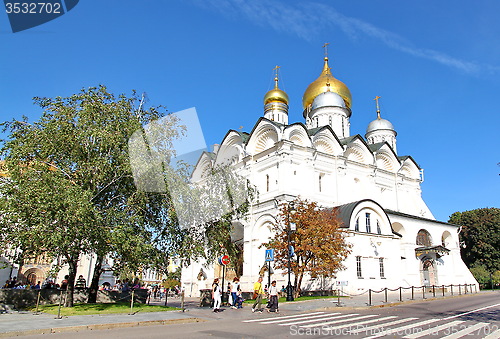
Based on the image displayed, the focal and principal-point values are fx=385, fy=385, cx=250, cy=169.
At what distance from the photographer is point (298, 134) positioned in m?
34.0

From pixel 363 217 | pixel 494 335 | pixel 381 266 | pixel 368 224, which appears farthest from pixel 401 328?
pixel 381 266

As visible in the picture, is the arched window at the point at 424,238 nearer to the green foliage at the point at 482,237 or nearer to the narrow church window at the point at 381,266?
the narrow church window at the point at 381,266

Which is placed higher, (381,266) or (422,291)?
(381,266)

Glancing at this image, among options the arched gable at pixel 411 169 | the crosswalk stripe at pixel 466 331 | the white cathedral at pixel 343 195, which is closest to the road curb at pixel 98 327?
the crosswalk stripe at pixel 466 331

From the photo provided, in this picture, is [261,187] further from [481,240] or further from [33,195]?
[481,240]

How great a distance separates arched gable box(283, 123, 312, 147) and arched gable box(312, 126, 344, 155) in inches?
69.1

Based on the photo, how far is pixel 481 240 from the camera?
52.1 m

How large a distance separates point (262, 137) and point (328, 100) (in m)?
12.9

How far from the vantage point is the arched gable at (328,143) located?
117ft

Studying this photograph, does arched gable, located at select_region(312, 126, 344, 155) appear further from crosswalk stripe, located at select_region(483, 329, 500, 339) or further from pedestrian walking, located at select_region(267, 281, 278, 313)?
crosswalk stripe, located at select_region(483, 329, 500, 339)

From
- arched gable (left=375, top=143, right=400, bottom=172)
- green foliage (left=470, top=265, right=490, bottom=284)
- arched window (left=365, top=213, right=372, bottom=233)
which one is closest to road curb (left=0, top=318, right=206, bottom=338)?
arched window (left=365, top=213, right=372, bottom=233)

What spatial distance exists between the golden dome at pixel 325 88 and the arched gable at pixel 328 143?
12.4 m

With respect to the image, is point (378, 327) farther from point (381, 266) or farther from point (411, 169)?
point (411, 169)

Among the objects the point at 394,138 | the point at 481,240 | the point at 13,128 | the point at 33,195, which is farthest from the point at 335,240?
the point at 481,240
